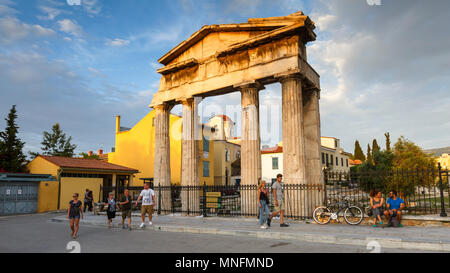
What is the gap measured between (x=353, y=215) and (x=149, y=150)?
25.6m

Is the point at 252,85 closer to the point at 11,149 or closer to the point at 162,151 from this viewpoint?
the point at 162,151

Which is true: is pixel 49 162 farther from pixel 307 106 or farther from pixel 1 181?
pixel 307 106

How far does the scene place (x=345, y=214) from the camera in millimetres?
10680

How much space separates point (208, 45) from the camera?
16.1 metres

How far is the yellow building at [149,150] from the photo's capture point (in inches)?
1243

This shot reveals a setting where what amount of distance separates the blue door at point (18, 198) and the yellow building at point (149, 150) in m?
10.8

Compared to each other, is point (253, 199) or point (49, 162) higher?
point (49, 162)

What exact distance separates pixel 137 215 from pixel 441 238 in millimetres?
13348

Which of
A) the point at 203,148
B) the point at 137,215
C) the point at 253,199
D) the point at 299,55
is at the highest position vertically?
the point at 299,55

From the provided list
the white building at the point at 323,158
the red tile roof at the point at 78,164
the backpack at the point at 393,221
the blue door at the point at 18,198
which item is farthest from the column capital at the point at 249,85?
the white building at the point at 323,158

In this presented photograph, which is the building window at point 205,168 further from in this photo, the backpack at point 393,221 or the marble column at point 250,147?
the backpack at point 393,221

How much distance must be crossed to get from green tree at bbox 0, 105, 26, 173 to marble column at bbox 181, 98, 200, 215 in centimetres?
1744
